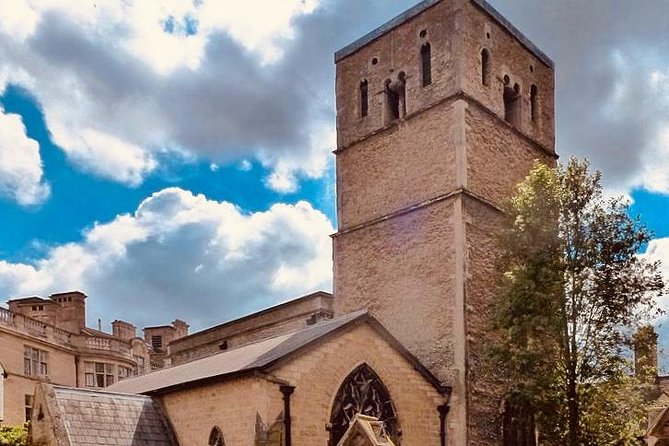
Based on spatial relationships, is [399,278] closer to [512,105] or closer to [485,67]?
[485,67]

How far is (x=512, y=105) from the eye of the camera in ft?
91.2

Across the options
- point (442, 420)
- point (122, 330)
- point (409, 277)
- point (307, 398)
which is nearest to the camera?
point (307, 398)

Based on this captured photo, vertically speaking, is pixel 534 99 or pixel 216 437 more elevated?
pixel 534 99

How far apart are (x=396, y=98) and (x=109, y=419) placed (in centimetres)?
1376

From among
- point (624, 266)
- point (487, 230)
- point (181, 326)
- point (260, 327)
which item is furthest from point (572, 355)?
point (181, 326)

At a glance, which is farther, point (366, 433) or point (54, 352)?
point (54, 352)

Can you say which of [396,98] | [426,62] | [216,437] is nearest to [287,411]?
[216,437]

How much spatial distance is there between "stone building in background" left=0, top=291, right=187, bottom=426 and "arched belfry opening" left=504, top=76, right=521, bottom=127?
2240 cm

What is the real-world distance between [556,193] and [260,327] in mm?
17743

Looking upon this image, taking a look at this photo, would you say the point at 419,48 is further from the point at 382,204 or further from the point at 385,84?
the point at 382,204

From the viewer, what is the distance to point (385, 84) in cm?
→ 2720

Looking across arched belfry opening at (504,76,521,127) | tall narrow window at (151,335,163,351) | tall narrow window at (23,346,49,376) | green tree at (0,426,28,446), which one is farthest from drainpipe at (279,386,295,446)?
tall narrow window at (151,335,163,351)

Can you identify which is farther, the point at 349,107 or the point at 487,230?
the point at 349,107

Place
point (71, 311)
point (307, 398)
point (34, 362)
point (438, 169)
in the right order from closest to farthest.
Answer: point (307, 398) → point (438, 169) → point (34, 362) → point (71, 311)
